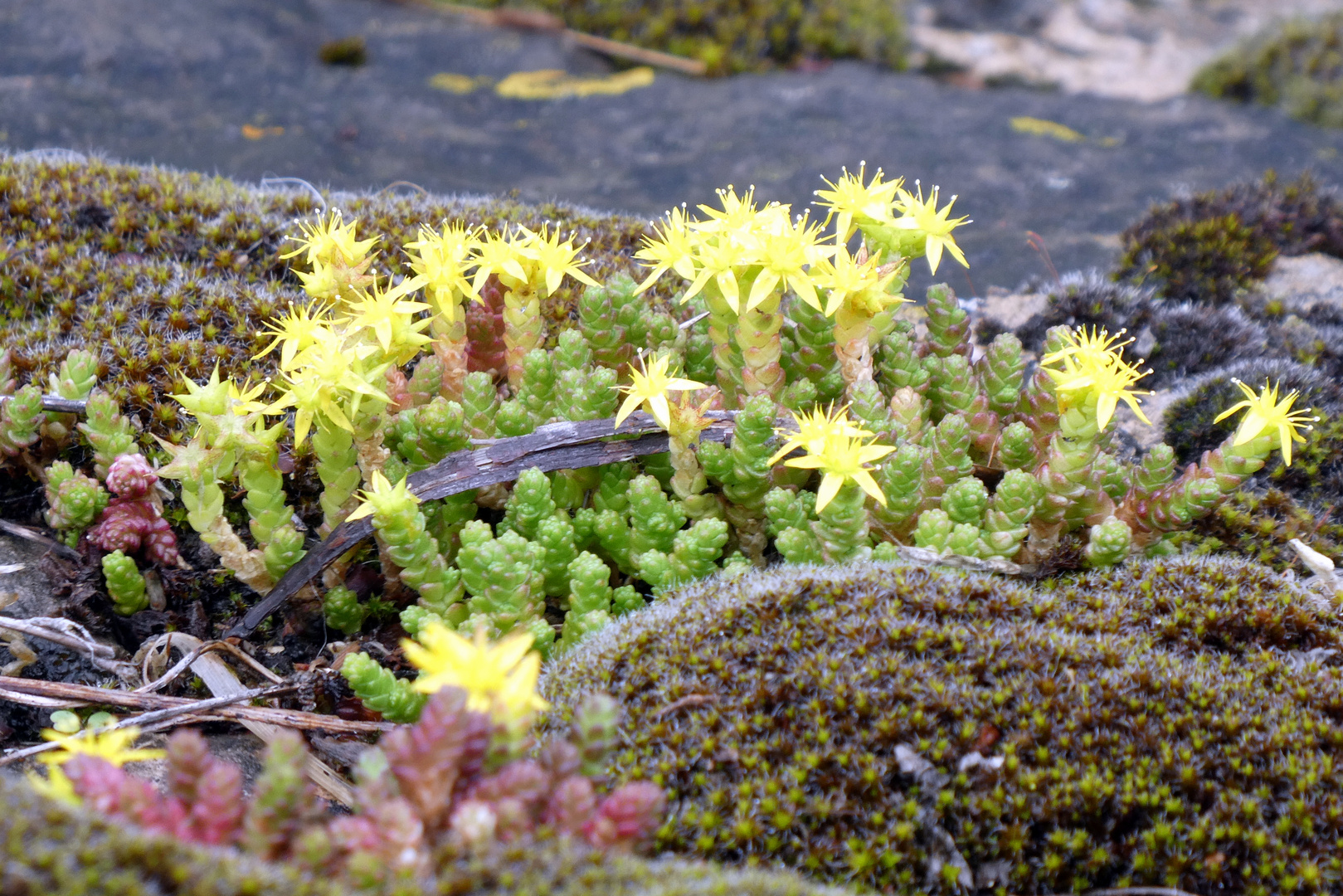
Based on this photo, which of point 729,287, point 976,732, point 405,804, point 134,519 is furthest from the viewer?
point 134,519

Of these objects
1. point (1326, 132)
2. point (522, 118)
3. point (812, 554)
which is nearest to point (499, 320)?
point (812, 554)

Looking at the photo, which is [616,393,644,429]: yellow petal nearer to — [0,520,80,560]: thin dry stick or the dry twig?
the dry twig

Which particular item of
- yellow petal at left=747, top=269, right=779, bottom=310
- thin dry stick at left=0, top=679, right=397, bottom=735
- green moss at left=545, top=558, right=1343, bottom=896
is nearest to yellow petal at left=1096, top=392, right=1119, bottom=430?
green moss at left=545, top=558, right=1343, bottom=896

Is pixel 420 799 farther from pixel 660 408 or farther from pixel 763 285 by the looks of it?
pixel 763 285

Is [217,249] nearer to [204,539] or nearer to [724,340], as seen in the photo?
[204,539]

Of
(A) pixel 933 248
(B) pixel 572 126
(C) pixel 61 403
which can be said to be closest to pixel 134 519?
(C) pixel 61 403

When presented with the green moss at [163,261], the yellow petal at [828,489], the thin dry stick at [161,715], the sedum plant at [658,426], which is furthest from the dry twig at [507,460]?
the green moss at [163,261]

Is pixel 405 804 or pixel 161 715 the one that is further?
pixel 161 715

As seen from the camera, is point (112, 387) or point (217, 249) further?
point (217, 249)
